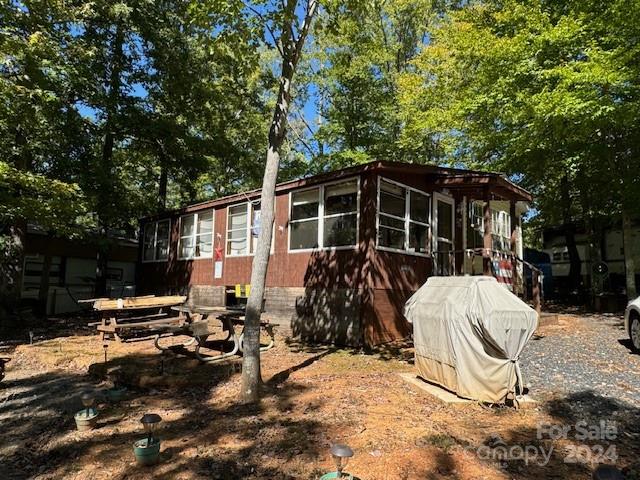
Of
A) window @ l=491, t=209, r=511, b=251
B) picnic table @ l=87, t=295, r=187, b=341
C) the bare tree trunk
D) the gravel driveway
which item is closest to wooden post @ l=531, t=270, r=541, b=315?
the gravel driveway

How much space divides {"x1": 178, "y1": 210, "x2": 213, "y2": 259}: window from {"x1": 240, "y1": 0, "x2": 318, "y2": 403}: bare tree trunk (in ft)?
29.7

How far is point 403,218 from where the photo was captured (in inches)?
427

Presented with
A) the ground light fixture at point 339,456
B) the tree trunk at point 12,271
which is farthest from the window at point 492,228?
the tree trunk at point 12,271

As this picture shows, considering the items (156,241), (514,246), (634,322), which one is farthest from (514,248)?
(156,241)

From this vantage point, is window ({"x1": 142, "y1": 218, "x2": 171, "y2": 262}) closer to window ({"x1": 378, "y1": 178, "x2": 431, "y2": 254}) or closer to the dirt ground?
the dirt ground

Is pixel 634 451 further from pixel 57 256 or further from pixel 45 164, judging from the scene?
pixel 57 256

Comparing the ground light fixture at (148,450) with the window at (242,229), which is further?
the window at (242,229)

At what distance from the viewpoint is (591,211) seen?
1798cm

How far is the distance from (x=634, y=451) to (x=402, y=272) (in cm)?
656

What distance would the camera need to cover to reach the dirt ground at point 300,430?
13.3ft

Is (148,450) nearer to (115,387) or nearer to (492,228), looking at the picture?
(115,387)

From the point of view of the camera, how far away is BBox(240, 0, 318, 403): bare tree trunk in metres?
6.09

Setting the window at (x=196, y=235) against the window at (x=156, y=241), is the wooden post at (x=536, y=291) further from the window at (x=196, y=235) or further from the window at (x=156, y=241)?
the window at (x=156, y=241)

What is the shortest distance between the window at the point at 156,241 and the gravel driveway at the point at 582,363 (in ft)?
44.2
